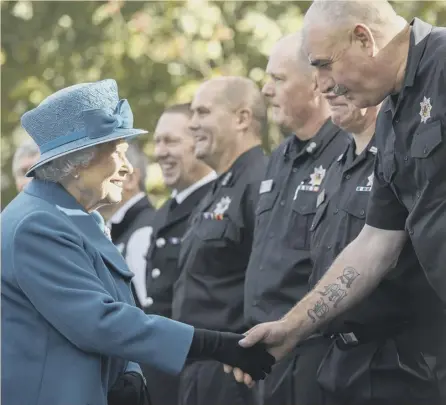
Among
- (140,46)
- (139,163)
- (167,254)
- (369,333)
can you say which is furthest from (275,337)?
(140,46)

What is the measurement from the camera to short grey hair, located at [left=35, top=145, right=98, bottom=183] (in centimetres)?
518

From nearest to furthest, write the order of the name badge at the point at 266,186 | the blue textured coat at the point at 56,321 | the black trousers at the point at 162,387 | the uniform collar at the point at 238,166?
the blue textured coat at the point at 56,321 < the name badge at the point at 266,186 < the uniform collar at the point at 238,166 < the black trousers at the point at 162,387

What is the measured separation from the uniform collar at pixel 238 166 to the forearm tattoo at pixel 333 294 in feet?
7.77

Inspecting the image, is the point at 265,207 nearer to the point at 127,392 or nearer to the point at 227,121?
the point at 227,121

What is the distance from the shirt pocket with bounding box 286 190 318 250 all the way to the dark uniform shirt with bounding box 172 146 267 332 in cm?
88

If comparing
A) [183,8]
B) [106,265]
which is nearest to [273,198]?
[106,265]

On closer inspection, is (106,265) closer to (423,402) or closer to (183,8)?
(423,402)

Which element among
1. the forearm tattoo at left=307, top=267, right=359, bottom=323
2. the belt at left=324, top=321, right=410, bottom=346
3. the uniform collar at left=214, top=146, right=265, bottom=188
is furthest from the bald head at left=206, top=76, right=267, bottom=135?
the forearm tattoo at left=307, top=267, right=359, bottom=323

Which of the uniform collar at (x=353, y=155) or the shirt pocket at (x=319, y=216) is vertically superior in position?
the uniform collar at (x=353, y=155)

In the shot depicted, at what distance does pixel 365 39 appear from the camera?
5398 mm

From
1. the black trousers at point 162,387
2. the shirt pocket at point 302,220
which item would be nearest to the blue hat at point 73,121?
the shirt pocket at point 302,220

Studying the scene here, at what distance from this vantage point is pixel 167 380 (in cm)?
877

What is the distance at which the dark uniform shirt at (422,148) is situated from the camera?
5.12 m

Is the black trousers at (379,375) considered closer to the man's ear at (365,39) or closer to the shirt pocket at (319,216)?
the shirt pocket at (319,216)
